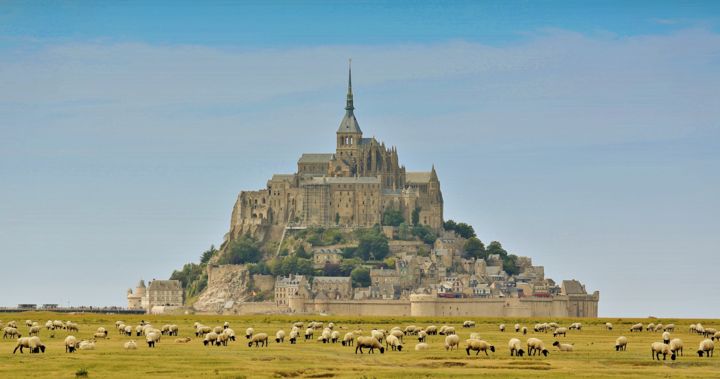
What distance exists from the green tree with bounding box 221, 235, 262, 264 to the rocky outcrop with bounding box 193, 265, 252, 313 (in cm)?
265

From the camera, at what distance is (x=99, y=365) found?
177 feet

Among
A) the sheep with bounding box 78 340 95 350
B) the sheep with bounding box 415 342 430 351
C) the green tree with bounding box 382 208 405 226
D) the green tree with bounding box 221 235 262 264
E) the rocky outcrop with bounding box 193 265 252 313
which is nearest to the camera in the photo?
the sheep with bounding box 78 340 95 350

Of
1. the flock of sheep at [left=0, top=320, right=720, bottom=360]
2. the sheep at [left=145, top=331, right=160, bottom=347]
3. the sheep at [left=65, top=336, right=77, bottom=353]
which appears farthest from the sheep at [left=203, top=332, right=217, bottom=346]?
the sheep at [left=65, top=336, right=77, bottom=353]

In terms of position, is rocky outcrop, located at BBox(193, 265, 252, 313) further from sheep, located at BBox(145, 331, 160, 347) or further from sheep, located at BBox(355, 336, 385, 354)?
sheep, located at BBox(355, 336, 385, 354)

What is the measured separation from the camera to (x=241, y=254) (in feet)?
643

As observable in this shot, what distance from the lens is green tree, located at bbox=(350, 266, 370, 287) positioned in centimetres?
18475

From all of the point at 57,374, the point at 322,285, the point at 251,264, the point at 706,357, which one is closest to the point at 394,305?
the point at 322,285

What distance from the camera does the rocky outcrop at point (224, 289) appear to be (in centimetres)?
18412

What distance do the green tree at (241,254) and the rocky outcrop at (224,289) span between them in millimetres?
2654

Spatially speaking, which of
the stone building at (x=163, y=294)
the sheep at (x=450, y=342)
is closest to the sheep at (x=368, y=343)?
the sheep at (x=450, y=342)

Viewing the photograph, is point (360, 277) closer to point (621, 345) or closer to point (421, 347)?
point (621, 345)

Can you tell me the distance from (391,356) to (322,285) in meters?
123

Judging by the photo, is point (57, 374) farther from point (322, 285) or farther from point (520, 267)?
point (520, 267)

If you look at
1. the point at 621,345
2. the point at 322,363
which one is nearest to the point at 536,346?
the point at 621,345
